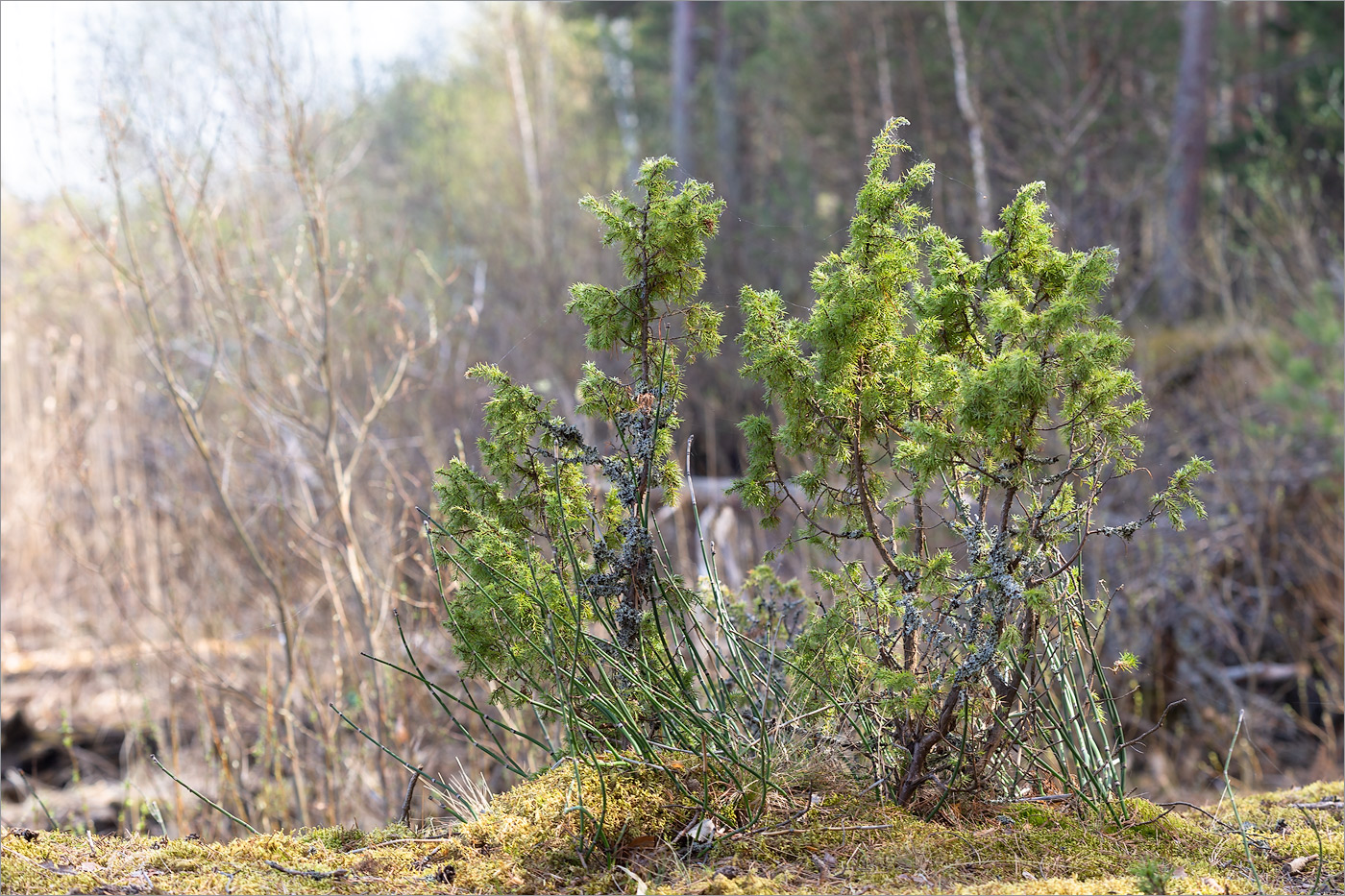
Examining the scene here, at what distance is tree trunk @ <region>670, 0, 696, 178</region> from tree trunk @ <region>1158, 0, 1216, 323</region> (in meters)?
5.44

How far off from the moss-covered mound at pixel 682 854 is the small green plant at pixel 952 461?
13cm

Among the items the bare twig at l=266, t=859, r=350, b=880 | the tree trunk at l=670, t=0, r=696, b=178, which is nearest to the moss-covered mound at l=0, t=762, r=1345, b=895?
the bare twig at l=266, t=859, r=350, b=880

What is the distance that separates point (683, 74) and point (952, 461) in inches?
470

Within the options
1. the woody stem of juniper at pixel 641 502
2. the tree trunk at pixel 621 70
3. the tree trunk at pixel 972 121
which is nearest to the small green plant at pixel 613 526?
the woody stem of juniper at pixel 641 502

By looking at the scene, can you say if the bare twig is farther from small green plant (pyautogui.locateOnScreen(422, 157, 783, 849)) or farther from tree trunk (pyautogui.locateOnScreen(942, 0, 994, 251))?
tree trunk (pyautogui.locateOnScreen(942, 0, 994, 251))

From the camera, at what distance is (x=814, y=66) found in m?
10.7

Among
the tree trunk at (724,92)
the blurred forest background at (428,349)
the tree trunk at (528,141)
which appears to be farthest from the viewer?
the tree trunk at (724,92)

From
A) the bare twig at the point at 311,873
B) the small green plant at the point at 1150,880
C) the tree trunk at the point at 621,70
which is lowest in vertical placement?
the small green plant at the point at 1150,880

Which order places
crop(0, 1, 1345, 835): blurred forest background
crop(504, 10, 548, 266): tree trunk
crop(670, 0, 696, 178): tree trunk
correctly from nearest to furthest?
crop(0, 1, 1345, 835): blurred forest background < crop(504, 10, 548, 266): tree trunk < crop(670, 0, 696, 178): tree trunk

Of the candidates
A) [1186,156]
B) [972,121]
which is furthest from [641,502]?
[1186,156]

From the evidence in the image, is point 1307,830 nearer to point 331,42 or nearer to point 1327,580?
point 331,42

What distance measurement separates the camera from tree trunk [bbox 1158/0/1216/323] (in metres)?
10.2

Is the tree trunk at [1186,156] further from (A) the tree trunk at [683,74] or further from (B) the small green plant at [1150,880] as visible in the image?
(B) the small green plant at [1150,880]

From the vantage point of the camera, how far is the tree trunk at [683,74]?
40.6 ft
